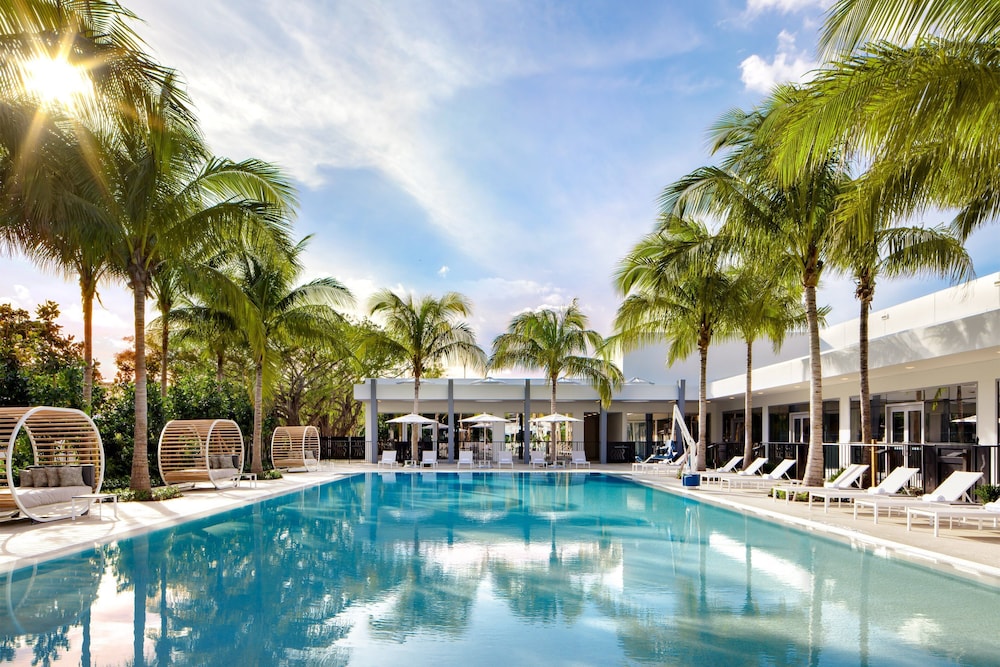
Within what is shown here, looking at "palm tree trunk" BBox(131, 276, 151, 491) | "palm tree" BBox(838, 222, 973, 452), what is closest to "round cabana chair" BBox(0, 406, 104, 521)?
"palm tree trunk" BBox(131, 276, 151, 491)

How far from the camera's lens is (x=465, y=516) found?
46.5 ft

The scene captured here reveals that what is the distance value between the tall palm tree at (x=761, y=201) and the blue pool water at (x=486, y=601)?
18.6 feet

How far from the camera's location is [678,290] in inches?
847

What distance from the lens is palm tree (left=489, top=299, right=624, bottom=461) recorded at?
88.4 ft

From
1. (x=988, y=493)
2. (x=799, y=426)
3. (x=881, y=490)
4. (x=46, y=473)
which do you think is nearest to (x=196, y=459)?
(x=46, y=473)

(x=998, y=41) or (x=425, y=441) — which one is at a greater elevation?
(x=998, y=41)

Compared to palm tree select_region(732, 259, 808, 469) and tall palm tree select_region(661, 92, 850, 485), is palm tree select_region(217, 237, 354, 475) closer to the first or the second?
tall palm tree select_region(661, 92, 850, 485)

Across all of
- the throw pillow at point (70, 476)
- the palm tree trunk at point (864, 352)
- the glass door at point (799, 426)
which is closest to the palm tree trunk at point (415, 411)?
the glass door at point (799, 426)

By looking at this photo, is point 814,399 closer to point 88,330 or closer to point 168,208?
point 168,208

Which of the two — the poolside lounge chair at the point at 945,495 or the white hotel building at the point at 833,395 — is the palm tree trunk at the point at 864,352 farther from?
the poolside lounge chair at the point at 945,495

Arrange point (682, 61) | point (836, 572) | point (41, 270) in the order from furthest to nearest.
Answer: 1. point (682, 61)
2. point (41, 270)
3. point (836, 572)

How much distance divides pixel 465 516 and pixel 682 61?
38.3 ft

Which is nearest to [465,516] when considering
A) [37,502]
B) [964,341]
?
[37,502]

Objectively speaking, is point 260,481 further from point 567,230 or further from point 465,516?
point 567,230
